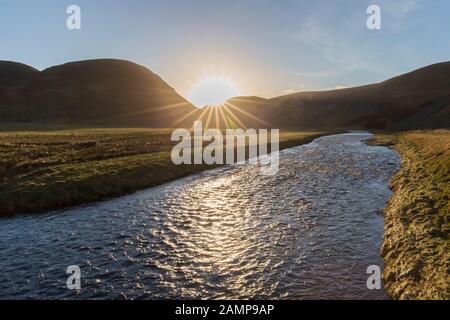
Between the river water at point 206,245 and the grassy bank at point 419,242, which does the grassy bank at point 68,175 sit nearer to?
the river water at point 206,245

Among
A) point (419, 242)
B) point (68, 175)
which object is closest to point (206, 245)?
point (419, 242)

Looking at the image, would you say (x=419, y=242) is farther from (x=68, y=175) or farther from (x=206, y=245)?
(x=68, y=175)

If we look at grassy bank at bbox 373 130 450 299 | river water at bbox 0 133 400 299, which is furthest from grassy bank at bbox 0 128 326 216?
grassy bank at bbox 373 130 450 299

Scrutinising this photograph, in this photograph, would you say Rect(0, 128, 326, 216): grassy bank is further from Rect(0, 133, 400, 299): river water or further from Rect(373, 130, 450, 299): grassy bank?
Rect(373, 130, 450, 299): grassy bank

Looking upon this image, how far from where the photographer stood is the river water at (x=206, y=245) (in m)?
14.7

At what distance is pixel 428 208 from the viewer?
20.5m

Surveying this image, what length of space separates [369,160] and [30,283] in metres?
50.2

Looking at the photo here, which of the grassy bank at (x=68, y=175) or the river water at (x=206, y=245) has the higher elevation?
the grassy bank at (x=68, y=175)

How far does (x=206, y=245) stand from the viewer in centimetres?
1958

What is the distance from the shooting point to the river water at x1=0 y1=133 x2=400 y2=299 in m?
14.7

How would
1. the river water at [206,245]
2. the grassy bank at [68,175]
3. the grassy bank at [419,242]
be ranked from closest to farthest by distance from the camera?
the grassy bank at [419,242], the river water at [206,245], the grassy bank at [68,175]

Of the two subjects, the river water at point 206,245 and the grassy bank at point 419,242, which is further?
the river water at point 206,245

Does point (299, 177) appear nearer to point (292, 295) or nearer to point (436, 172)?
point (436, 172)

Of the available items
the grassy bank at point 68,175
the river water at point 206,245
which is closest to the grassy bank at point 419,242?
the river water at point 206,245
